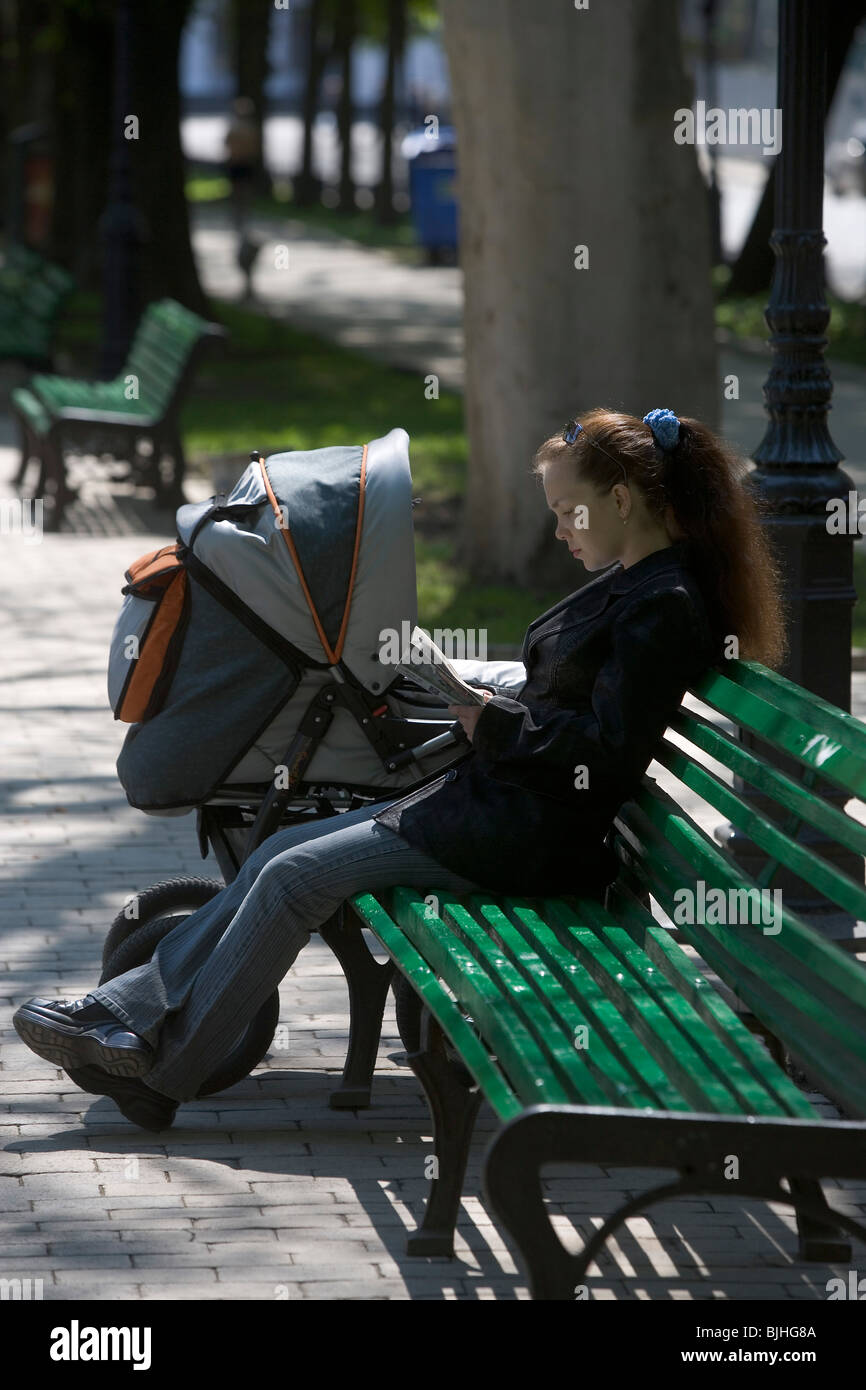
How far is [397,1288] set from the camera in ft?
12.4

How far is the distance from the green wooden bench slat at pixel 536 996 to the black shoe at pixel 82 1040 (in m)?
0.71

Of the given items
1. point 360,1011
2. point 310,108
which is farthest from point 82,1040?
point 310,108

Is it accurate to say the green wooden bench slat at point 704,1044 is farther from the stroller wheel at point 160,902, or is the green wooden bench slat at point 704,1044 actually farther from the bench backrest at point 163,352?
the bench backrest at point 163,352

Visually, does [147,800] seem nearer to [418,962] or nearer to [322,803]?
[322,803]

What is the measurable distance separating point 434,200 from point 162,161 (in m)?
10.9

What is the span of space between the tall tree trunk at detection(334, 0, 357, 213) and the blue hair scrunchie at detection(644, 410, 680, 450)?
114ft

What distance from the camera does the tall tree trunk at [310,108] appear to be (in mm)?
39938

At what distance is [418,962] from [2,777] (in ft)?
12.1

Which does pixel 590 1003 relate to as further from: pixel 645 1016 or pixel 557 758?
pixel 557 758

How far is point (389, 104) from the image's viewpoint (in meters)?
37.0

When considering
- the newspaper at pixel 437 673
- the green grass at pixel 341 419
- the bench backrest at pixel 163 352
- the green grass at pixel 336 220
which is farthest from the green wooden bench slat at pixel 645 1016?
the green grass at pixel 336 220

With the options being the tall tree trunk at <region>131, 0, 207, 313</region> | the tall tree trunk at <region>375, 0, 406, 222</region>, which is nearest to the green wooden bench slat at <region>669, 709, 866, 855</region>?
the tall tree trunk at <region>131, 0, 207, 313</region>

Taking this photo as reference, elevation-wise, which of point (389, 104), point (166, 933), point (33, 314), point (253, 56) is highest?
point (253, 56)
